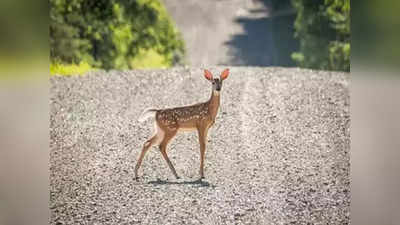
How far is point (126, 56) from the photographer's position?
507 centimetres

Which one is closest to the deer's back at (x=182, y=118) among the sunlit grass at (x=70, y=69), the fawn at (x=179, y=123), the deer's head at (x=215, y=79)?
the fawn at (x=179, y=123)

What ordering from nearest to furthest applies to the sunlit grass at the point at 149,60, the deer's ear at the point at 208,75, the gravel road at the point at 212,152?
1. the gravel road at the point at 212,152
2. the deer's ear at the point at 208,75
3. the sunlit grass at the point at 149,60

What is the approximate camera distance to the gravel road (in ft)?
15.6

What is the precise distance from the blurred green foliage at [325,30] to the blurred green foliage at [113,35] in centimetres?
98

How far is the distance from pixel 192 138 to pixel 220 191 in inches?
18.5

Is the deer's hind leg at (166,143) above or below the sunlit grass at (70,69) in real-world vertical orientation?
below

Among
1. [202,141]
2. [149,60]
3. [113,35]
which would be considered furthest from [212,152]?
[113,35]

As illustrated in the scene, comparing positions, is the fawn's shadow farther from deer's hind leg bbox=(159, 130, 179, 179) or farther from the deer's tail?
the deer's tail

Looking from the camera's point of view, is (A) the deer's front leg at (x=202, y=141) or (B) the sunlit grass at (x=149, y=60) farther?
(B) the sunlit grass at (x=149, y=60)

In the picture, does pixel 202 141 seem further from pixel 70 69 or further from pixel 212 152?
pixel 70 69

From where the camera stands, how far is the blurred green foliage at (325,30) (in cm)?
479

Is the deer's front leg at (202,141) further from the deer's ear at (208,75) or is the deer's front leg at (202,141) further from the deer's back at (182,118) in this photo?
the deer's ear at (208,75)
